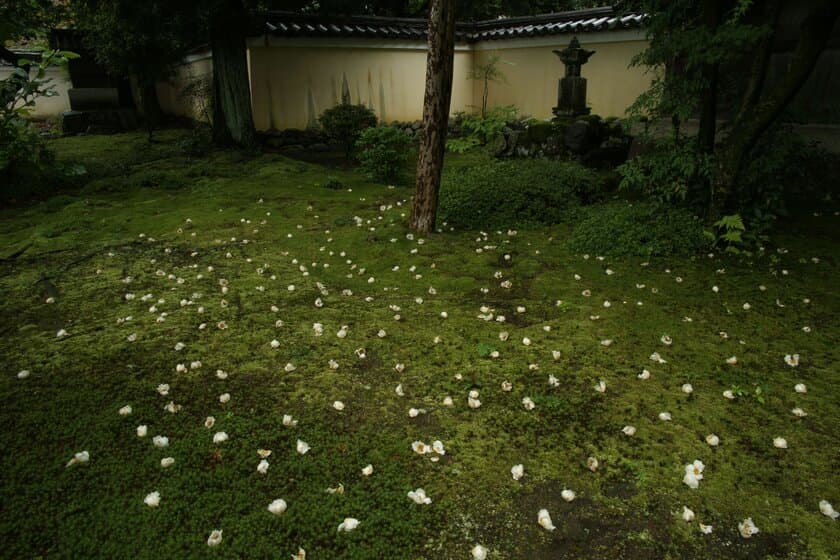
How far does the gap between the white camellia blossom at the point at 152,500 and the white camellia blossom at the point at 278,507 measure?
0.60 m

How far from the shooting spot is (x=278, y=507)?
9.03 ft

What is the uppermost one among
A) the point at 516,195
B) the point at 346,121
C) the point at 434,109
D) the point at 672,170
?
the point at 434,109

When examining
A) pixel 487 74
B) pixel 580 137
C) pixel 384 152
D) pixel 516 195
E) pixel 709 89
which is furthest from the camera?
pixel 487 74

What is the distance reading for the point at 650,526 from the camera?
2.72 m

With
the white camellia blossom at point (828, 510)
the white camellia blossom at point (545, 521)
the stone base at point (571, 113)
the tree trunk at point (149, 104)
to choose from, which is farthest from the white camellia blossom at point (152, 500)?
the tree trunk at point (149, 104)

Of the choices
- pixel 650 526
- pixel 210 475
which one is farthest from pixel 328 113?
pixel 650 526

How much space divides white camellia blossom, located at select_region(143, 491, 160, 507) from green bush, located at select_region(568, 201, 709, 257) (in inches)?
212

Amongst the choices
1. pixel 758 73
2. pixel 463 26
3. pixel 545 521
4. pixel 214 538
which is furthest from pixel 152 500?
pixel 463 26

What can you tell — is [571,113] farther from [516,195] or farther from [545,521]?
[545,521]

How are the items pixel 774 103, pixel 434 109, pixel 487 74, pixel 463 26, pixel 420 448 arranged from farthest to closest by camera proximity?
pixel 463 26 < pixel 487 74 < pixel 434 109 < pixel 774 103 < pixel 420 448

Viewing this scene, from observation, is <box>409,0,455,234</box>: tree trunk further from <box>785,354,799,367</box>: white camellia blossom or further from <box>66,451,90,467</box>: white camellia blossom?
<box>66,451,90,467</box>: white camellia blossom

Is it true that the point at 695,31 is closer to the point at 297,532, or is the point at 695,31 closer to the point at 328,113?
the point at 297,532

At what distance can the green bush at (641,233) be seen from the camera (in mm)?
6492

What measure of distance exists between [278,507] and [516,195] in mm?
6257
